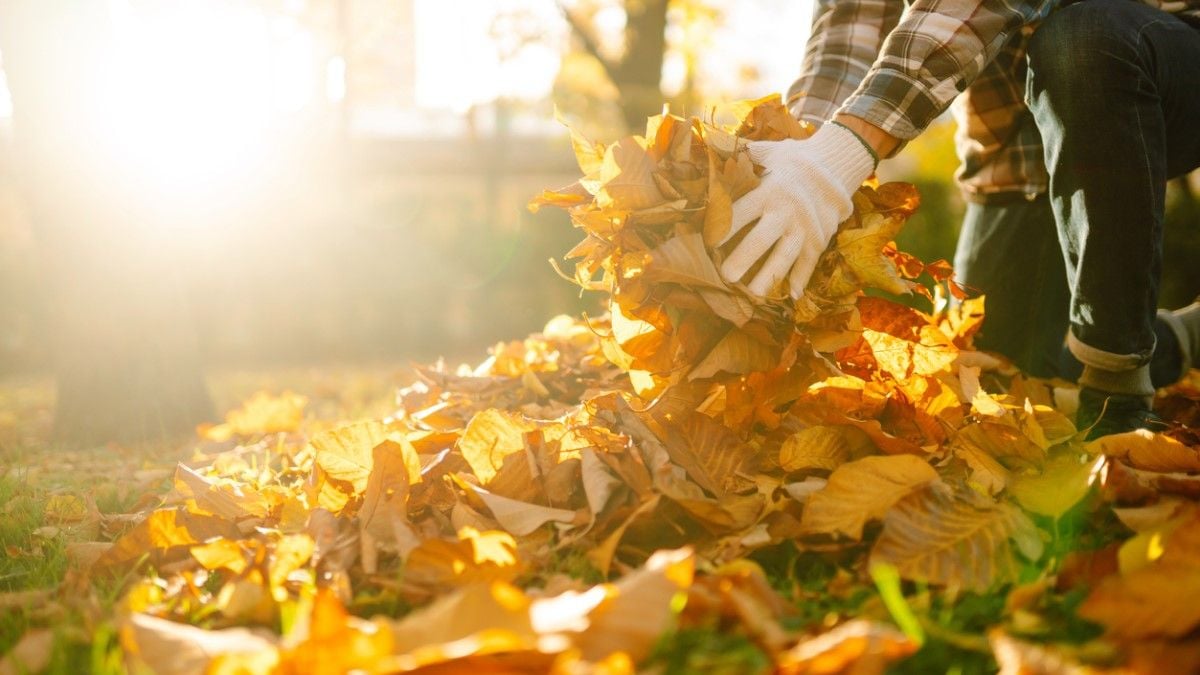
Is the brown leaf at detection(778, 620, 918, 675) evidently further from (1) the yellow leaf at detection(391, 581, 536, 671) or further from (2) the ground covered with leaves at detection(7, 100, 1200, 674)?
(1) the yellow leaf at detection(391, 581, 536, 671)

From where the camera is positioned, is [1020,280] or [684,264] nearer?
[684,264]

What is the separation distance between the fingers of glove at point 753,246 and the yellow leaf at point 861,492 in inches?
15.3

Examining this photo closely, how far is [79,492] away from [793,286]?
173 cm

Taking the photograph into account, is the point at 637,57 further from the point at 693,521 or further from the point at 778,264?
the point at 693,521

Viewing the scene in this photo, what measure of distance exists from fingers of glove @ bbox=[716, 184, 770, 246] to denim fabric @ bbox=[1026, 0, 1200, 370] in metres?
0.85

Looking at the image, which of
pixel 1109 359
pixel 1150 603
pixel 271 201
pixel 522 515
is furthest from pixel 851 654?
pixel 271 201

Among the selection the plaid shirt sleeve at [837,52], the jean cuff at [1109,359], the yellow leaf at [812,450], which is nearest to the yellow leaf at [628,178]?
the yellow leaf at [812,450]

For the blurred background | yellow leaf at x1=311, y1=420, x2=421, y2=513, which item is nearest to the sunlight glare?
the blurred background

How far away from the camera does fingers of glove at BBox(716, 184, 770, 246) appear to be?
162 centimetres

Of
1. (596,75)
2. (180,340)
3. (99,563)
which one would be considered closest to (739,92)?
(596,75)

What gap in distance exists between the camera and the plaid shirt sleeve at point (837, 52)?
88.7 inches

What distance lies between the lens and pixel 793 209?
1606 mm

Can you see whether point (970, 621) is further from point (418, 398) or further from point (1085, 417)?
point (418, 398)

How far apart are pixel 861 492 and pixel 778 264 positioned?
0.42 metres
